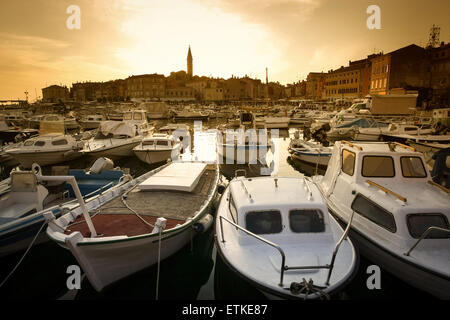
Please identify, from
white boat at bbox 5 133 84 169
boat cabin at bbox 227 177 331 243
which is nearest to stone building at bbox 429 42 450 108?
boat cabin at bbox 227 177 331 243

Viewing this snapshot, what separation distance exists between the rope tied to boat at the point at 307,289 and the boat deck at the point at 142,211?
3607 millimetres

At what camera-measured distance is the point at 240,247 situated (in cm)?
600

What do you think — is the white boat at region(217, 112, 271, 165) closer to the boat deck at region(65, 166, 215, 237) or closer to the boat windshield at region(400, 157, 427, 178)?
Answer: the boat deck at region(65, 166, 215, 237)

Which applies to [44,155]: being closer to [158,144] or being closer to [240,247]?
[158,144]

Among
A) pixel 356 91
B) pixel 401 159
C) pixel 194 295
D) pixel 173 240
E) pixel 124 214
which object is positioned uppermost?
pixel 356 91

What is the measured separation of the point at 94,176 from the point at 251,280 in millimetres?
9710

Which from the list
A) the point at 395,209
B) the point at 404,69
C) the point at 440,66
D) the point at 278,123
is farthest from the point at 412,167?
the point at 440,66

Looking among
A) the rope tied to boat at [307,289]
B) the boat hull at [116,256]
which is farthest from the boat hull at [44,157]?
the rope tied to boat at [307,289]

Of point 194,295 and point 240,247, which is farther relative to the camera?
point 194,295

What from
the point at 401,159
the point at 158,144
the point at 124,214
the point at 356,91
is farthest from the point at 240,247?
the point at 356,91

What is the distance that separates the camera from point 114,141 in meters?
20.5

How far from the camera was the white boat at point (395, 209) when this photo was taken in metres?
5.51

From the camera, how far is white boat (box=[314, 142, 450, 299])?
5.51m

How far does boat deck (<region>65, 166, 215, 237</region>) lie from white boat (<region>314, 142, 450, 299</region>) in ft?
15.0
